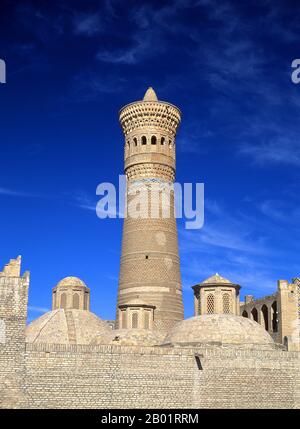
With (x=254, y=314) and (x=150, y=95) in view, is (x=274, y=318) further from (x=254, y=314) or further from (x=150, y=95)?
(x=150, y=95)

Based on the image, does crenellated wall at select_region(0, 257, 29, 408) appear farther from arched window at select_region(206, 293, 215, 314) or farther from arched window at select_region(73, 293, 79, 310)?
arched window at select_region(73, 293, 79, 310)

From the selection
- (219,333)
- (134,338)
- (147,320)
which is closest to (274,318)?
(147,320)

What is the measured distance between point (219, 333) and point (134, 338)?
312cm

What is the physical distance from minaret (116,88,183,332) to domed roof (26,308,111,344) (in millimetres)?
1228

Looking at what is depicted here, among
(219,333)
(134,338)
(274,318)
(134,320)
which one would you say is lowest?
(134,338)

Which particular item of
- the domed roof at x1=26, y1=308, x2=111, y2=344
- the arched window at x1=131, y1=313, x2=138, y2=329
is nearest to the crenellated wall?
the domed roof at x1=26, y1=308, x2=111, y2=344

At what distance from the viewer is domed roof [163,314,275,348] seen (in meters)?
21.4

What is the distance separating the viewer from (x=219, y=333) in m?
21.6

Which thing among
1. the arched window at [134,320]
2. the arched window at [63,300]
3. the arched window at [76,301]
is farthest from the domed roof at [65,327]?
the arched window at [63,300]

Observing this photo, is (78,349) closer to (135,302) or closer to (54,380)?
(54,380)

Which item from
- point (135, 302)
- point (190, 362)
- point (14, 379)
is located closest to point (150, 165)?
point (135, 302)

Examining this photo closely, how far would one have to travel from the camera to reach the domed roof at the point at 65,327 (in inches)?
1013

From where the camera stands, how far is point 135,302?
26891 mm

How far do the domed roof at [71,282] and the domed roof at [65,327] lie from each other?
204cm
